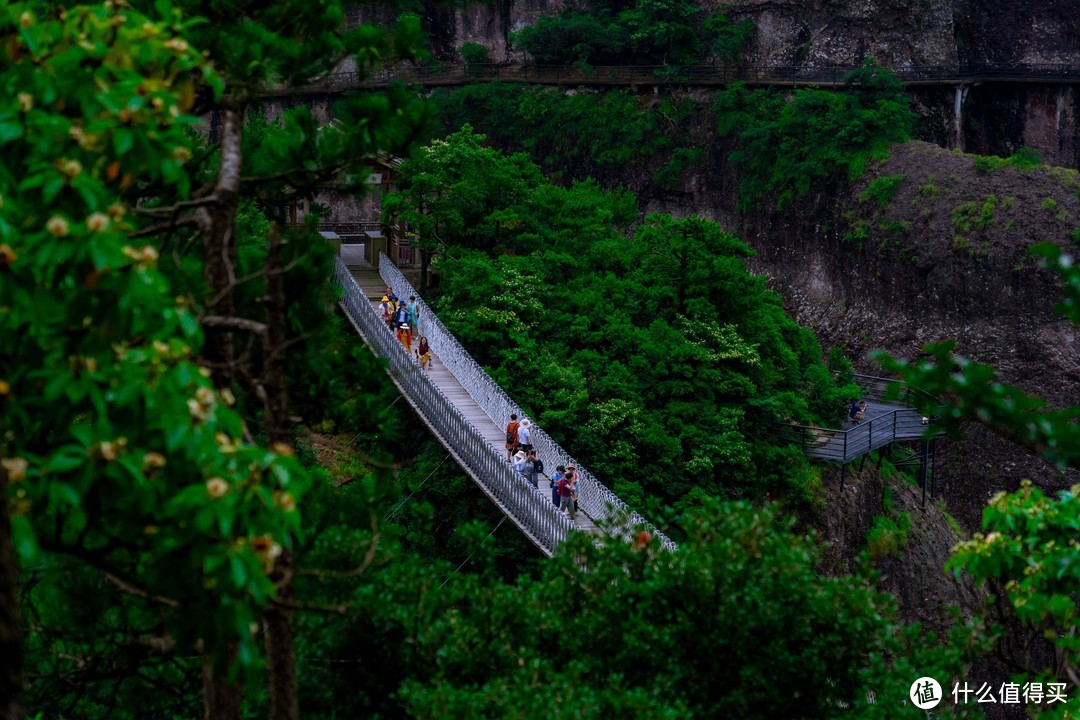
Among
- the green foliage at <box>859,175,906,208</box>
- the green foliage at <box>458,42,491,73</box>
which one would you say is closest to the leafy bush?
the green foliage at <box>859,175,906,208</box>

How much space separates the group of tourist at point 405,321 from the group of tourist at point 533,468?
267cm

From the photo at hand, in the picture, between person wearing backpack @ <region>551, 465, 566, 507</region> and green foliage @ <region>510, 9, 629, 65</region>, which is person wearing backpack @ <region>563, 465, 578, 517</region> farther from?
A: green foliage @ <region>510, 9, 629, 65</region>

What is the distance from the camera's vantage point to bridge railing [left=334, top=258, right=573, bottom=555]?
17.7m

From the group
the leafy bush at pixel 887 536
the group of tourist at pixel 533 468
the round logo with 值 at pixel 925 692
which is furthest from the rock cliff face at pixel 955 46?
the round logo with 值 at pixel 925 692

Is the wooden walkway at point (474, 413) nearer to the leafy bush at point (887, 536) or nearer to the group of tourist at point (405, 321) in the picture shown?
the group of tourist at point (405, 321)

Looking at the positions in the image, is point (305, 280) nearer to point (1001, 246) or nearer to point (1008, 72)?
point (1001, 246)

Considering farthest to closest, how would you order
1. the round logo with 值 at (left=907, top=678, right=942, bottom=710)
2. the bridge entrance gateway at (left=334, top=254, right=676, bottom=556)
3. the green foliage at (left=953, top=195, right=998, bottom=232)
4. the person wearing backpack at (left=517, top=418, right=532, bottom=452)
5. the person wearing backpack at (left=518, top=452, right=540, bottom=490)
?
the green foliage at (left=953, top=195, right=998, bottom=232) < the person wearing backpack at (left=517, top=418, right=532, bottom=452) < the person wearing backpack at (left=518, top=452, right=540, bottom=490) < the bridge entrance gateway at (left=334, top=254, right=676, bottom=556) < the round logo with 值 at (left=907, top=678, right=942, bottom=710)

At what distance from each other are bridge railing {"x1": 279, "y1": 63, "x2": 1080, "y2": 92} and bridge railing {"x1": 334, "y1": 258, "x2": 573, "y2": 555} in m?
18.3

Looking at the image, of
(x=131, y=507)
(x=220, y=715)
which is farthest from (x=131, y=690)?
(x=131, y=507)

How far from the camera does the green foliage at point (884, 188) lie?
35125 millimetres

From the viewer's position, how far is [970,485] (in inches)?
1304

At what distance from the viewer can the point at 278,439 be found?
7.60 metres

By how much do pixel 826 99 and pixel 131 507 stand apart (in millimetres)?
33153

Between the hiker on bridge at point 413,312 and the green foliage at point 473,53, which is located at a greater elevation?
the green foliage at point 473,53
